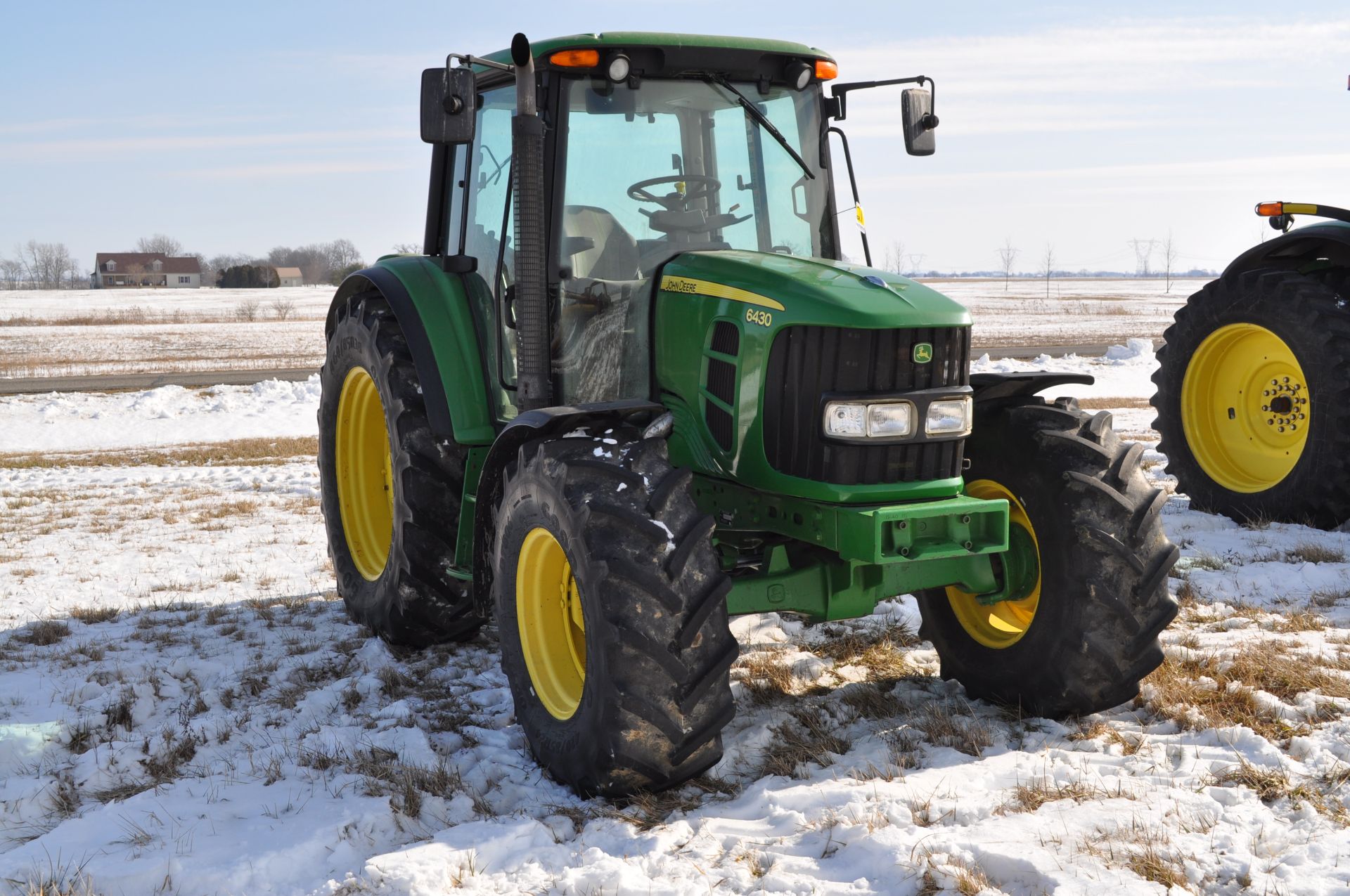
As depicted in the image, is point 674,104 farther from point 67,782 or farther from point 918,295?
point 67,782

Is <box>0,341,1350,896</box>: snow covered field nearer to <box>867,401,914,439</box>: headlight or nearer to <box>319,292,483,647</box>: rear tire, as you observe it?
<box>319,292,483,647</box>: rear tire

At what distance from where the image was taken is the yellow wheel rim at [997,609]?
178 inches

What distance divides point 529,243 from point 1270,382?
6.02 meters

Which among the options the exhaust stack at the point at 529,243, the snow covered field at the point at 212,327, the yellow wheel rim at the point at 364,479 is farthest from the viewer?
the snow covered field at the point at 212,327

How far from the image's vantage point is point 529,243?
4.48 metres

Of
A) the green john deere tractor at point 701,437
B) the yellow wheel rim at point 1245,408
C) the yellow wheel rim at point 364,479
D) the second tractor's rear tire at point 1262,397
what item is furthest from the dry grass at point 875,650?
the yellow wheel rim at point 1245,408

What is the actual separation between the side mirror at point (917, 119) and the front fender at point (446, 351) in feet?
6.96

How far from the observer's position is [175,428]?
17.4 m

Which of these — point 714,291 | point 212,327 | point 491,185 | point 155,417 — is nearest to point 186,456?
point 155,417

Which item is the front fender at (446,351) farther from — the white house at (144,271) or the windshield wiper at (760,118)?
the white house at (144,271)

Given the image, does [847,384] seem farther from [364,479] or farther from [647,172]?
[364,479]

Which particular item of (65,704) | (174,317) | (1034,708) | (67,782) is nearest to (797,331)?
(1034,708)

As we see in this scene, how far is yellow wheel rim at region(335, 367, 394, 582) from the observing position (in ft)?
20.8

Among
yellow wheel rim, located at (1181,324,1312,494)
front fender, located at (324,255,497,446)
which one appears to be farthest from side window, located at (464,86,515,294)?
yellow wheel rim, located at (1181,324,1312,494)
